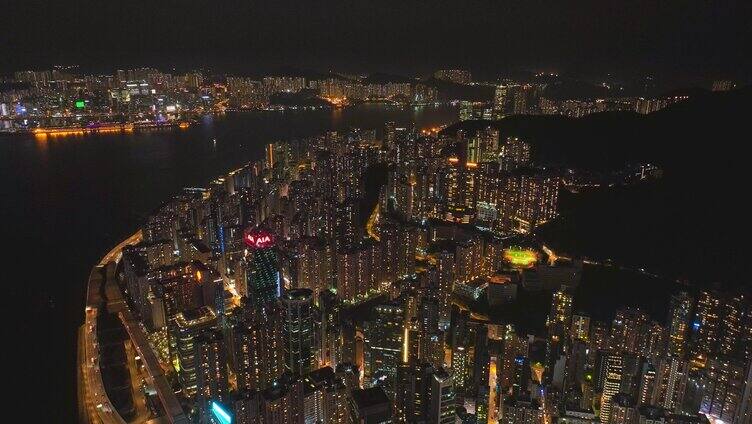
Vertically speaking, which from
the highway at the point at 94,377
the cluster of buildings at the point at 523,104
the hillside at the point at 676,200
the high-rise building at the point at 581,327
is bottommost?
the highway at the point at 94,377

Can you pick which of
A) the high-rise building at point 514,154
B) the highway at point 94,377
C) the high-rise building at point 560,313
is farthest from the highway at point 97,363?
the high-rise building at point 514,154

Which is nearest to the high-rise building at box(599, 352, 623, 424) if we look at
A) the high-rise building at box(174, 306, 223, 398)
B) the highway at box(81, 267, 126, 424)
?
the high-rise building at box(174, 306, 223, 398)

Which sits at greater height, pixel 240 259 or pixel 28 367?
pixel 240 259

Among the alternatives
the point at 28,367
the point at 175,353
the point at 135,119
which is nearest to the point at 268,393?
the point at 175,353

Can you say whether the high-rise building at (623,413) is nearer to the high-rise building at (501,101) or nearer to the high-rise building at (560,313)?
the high-rise building at (560,313)

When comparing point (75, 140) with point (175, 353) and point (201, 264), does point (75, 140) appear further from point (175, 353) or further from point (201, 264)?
point (175, 353)

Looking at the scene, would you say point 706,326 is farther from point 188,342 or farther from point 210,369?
point 188,342

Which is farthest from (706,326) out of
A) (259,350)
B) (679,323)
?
(259,350)
